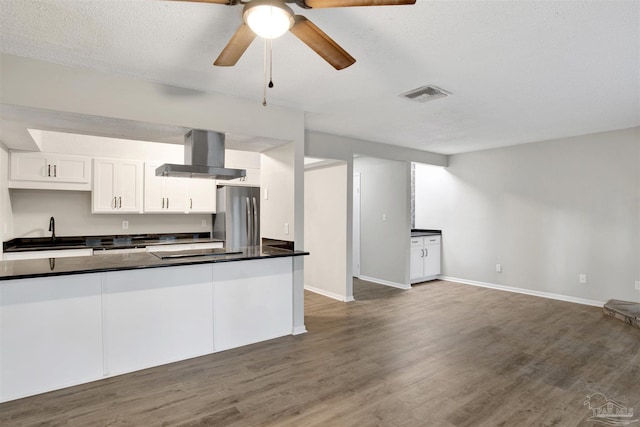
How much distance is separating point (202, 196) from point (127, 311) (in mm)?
2904

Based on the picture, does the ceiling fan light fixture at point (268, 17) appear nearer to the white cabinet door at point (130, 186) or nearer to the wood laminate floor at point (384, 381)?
the wood laminate floor at point (384, 381)


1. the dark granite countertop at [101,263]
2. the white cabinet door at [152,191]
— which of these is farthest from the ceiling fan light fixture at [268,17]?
the white cabinet door at [152,191]

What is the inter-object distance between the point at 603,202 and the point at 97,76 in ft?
20.1

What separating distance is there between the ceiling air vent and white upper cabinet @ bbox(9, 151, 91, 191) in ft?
13.7

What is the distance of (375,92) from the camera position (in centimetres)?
327

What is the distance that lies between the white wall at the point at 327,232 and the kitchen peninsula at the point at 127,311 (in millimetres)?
1637

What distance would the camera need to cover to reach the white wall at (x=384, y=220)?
5859 mm

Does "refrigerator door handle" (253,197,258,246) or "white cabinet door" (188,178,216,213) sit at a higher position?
"white cabinet door" (188,178,216,213)

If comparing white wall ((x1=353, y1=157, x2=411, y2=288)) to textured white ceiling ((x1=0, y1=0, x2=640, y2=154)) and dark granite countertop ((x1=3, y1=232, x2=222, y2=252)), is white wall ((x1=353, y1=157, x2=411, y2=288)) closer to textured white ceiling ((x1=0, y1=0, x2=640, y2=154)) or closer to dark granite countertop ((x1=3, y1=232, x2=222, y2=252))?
textured white ceiling ((x1=0, y1=0, x2=640, y2=154))

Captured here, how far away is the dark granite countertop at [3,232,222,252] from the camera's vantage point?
4.27 meters

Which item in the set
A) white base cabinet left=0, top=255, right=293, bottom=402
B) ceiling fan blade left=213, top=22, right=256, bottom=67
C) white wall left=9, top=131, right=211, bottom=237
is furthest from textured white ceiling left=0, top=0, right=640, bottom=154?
white wall left=9, top=131, right=211, bottom=237

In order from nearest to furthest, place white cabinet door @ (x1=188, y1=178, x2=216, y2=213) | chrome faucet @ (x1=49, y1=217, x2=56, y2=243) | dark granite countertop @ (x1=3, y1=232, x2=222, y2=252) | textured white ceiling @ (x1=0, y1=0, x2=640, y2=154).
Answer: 1. textured white ceiling @ (x1=0, y1=0, x2=640, y2=154)
2. dark granite countertop @ (x1=3, y1=232, x2=222, y2=252)
3. chrome faucet @ (x1=49, y1=217, x2=56, y2=243)
4. white cabinet door @ (x1=188, y1=178, x2=216, y2=213)

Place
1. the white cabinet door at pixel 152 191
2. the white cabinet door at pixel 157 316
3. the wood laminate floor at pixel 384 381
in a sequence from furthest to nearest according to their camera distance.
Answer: the white cabinet door at pixel 152 191
the white cabinet door at pixel 157 316
the wood laminate floor at pixel 384 381

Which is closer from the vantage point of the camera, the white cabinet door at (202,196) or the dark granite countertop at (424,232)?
the white cabinet door at (202,196)
